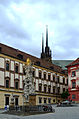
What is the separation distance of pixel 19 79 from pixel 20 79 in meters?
0.40

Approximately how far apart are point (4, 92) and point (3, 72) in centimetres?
415

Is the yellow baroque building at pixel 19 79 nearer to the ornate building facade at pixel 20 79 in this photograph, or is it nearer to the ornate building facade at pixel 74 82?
the ornate building facade at pixel 20 79

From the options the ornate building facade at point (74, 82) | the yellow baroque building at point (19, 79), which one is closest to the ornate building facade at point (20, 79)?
the yellow baroque building at point (19, 79)

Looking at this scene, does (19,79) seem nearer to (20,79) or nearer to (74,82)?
(20,79)

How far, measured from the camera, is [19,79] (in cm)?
4747

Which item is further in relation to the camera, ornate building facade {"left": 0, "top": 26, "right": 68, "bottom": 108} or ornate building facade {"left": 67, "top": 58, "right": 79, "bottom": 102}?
ornate building facade {"left": 67, "top": 58, "right": 79, "bottom": 102}

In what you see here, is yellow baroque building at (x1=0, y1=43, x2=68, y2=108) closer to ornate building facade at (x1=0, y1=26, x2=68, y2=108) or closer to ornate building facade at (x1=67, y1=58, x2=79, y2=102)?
ornate building facade at (x1=0, y1=26, x2=68, y2=108)

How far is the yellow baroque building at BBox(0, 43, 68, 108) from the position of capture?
4300 centimetres

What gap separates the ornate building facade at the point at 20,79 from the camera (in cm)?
4300

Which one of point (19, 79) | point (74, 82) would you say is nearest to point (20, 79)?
point (19, 79)

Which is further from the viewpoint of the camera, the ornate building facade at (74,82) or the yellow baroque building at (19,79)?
the ornate building facade at (74,82)

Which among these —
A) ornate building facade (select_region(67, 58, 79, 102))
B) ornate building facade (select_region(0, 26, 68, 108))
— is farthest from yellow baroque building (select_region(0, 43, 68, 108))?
ornate building facade (select_region(67, 58, 79, 102))

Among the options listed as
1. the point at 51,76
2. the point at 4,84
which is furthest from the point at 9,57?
the point at 51,76

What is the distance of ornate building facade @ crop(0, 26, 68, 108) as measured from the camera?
43.0m
